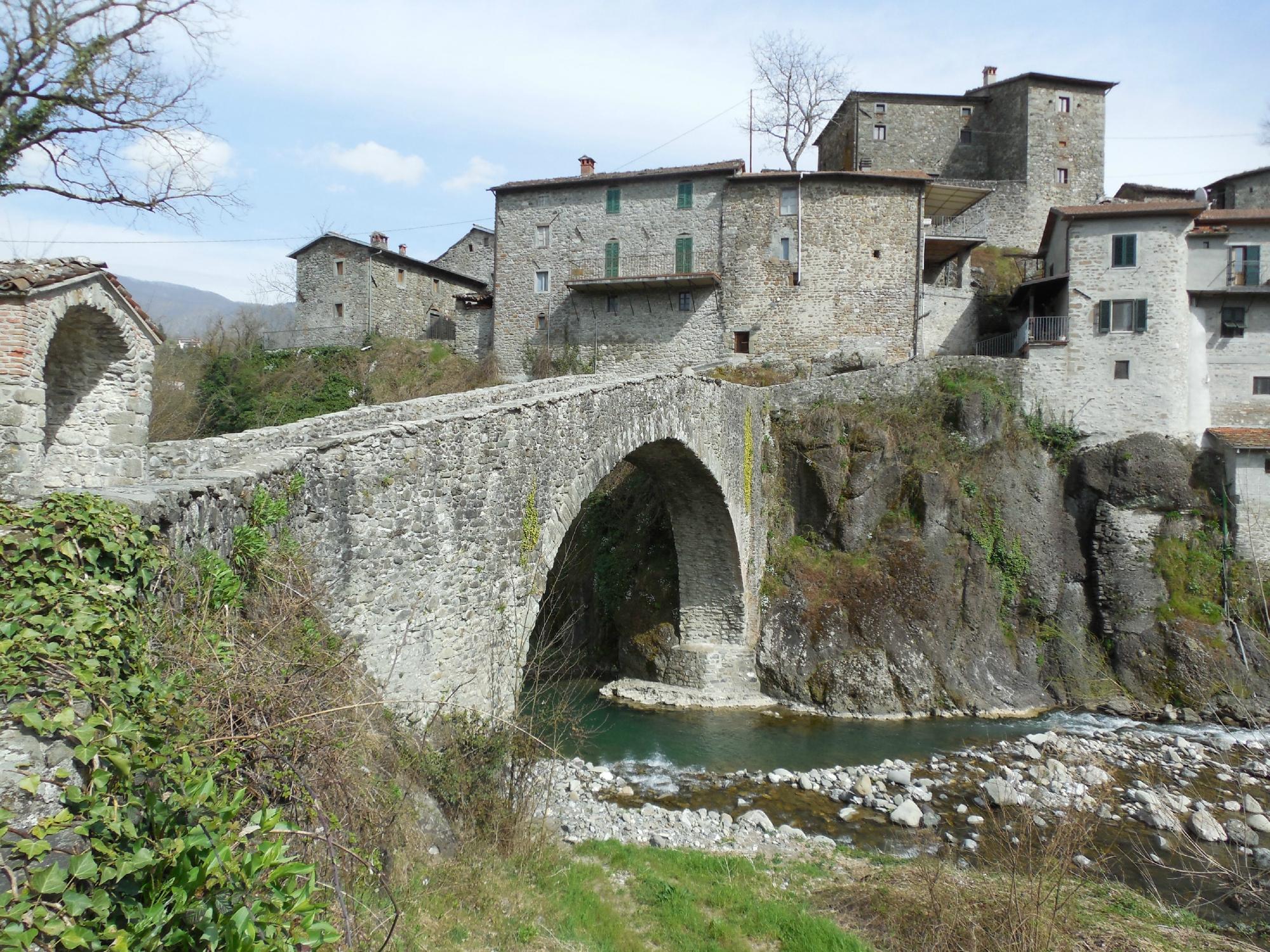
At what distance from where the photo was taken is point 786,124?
1515 inches

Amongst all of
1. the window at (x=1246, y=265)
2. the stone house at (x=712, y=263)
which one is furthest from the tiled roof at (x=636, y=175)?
the window at (x=1246, y=265)

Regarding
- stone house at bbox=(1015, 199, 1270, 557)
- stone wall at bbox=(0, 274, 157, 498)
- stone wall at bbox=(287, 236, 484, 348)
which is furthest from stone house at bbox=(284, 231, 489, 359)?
stone wall at bbox=(0, 274, 157, 498)

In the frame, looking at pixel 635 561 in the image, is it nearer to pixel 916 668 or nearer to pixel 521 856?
pixel 916 668

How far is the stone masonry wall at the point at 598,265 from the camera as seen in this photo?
2802 centimetres

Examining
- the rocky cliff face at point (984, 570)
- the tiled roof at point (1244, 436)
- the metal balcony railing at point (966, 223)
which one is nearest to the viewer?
the rocky cliff face at point (984, 570)

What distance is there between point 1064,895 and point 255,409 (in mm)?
24029

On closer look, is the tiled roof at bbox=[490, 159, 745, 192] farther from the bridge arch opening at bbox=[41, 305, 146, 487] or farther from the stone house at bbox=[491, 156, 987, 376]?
the bridge arch opening at bbox=[41, 305, 146, 487]

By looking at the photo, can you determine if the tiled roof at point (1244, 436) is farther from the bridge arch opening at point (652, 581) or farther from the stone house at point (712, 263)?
the bridge arch opening at point (652, 581)

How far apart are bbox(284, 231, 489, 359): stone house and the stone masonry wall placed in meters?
2.28

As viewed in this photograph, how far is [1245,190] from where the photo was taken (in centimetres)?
3225

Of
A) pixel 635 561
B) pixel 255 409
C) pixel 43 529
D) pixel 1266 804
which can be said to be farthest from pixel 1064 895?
pixel 255 409

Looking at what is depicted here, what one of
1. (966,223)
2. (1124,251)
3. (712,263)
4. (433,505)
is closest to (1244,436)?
(1124,251)

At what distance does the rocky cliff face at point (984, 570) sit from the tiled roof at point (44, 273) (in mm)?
14856

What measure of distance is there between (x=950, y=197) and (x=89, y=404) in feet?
95.0
